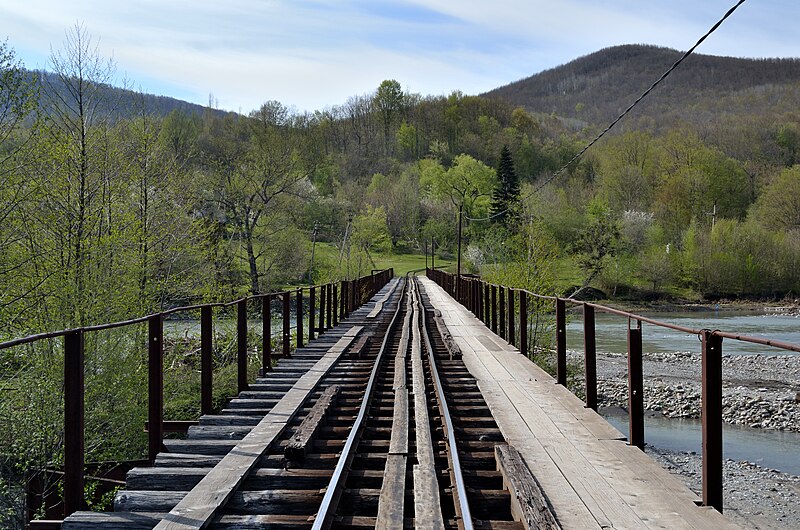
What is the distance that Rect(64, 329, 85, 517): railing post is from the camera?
435cm

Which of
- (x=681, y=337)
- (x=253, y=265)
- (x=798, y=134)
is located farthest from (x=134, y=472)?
(x=798, y=134)

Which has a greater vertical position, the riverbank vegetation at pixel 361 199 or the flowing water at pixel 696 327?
the riverbank vegetation at pixel 361 199

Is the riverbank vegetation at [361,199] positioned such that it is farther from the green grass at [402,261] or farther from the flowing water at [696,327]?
the flowing water at [696,327]

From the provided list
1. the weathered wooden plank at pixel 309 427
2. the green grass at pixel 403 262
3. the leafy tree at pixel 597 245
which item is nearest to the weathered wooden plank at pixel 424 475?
the weathered wooden plank at pixel 309 427

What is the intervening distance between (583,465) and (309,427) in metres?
2.30

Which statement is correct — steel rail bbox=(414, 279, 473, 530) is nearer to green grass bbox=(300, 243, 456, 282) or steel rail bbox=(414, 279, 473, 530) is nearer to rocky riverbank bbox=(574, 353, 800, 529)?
rocky riverbank bbox=(574, 353, 800, 529)

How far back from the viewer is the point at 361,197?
3787 inches

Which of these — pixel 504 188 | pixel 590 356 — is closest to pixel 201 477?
pixel 590 356

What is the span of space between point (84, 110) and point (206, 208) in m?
14.3

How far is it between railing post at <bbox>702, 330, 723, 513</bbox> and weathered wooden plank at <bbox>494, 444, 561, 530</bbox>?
98 cm

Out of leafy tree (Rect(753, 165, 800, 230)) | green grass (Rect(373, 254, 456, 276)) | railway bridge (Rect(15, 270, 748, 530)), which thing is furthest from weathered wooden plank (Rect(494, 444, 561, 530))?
green grass (Rect(373, 254, 456, 276))

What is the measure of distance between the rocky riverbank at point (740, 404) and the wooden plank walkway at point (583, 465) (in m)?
5.94

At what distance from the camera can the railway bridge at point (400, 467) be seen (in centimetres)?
403

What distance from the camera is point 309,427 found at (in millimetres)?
5945
